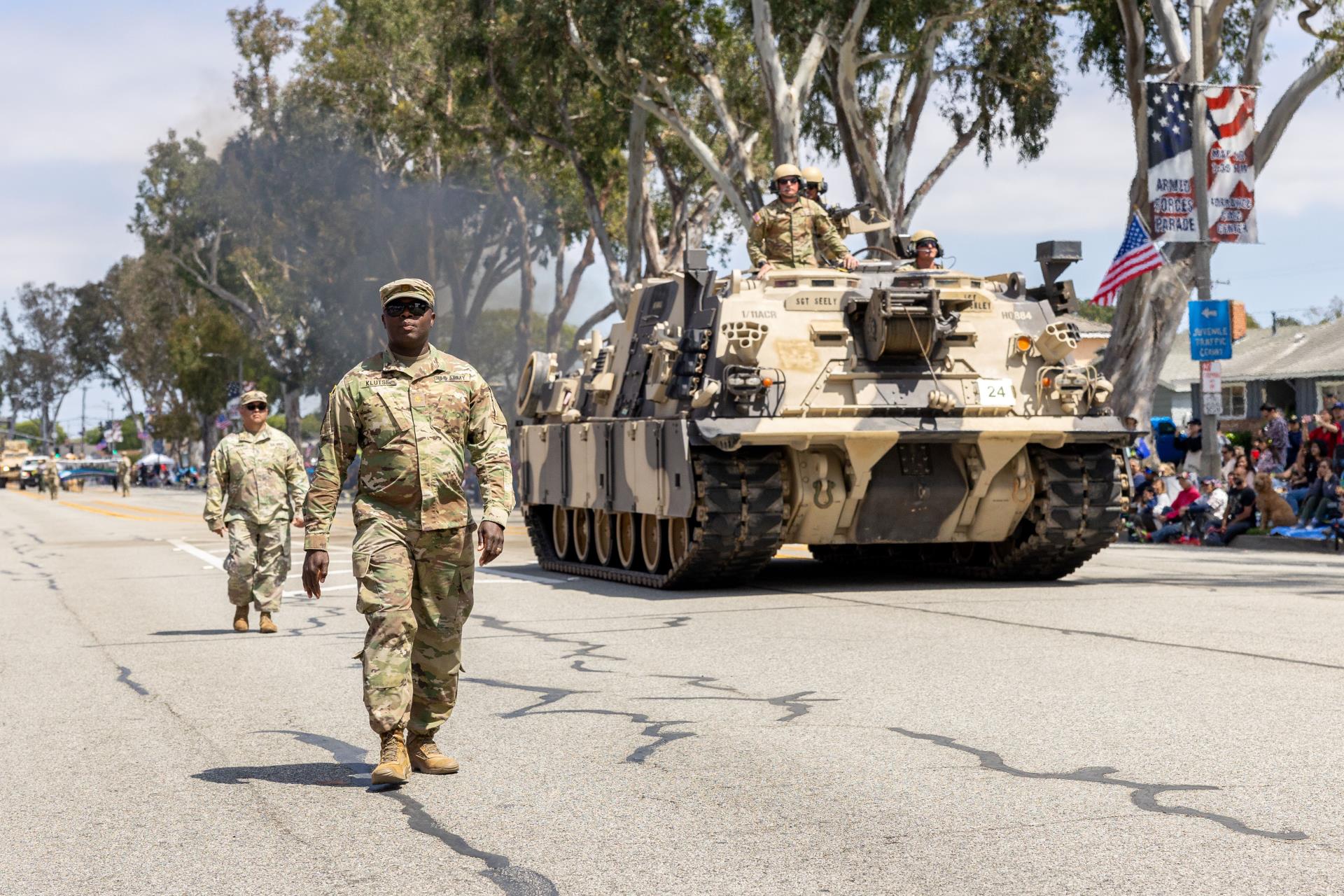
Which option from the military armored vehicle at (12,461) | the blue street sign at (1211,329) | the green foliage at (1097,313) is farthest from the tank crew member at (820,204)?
the military armored vehicle at (12,461)

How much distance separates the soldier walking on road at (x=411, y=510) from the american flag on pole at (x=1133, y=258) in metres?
19.7

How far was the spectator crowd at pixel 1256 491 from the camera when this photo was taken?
21.1 meters

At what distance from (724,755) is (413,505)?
1.59 meters

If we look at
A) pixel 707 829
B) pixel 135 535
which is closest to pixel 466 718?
pixel 707 829

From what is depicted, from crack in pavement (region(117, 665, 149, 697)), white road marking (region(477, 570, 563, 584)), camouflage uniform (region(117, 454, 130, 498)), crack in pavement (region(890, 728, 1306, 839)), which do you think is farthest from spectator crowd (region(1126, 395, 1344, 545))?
camouflage uniform (region(117, 454, 130, 498))

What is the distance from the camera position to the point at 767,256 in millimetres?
17375

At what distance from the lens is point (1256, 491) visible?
22.2 meters

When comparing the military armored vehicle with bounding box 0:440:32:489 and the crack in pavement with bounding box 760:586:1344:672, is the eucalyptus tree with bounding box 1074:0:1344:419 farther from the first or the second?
the military armored vehicle with bounding box 0:440:32:489

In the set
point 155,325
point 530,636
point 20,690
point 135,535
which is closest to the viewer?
point 20,690

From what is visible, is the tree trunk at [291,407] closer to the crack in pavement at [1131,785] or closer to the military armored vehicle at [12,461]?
the military armored vehicle at [12,461]

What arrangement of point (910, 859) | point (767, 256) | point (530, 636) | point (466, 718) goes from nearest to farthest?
point (910, 859) < point (466, 718) < point (530, 636) < point (767, 256)

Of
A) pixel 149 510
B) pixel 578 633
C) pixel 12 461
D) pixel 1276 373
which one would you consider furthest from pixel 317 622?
pixel 12 461

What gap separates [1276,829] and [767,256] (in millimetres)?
12052

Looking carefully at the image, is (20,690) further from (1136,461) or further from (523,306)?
(523,306)
